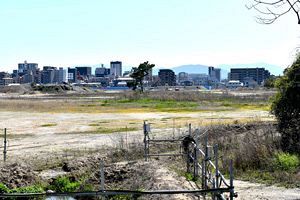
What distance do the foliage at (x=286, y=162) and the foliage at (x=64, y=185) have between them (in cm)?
711

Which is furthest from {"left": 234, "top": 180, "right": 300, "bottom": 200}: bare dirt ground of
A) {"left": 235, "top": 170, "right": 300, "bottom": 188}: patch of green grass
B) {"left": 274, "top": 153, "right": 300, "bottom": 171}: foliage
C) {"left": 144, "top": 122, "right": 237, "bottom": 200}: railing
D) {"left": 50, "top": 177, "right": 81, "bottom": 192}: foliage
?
{"left": 50, "top": 177, "right": 81, "bottom": 192}: foliage

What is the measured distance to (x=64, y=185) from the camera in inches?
713

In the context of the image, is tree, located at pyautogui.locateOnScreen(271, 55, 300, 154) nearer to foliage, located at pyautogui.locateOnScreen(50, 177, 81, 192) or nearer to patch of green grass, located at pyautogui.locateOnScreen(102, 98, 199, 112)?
foliage, located at pyautogui.locateOnScreen(50, 177, 81, 192)

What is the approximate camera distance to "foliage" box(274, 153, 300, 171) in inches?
730

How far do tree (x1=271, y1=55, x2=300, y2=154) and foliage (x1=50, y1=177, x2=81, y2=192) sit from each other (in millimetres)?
8810

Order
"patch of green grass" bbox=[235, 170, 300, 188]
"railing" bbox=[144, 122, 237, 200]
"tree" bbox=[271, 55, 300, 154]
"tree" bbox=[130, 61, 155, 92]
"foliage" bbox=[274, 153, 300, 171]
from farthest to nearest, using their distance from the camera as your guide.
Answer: "tree" bbox=[130, 61, 155, 92] → "tree" bbox=[271, 55, 300, 154] → "foliage" bbox=[274, 153, 300, 171] → "patch of green grass" bbox=[235, 170, 300, 188] → "railing" bbox=[144, 122, 237, 200]

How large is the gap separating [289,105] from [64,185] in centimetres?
1048

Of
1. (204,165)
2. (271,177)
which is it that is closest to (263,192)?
(271,177)

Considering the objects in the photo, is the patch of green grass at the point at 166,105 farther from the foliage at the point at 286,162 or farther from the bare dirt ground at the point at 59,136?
the foliage at the point at 286,162

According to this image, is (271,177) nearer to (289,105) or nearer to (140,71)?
(289,105)

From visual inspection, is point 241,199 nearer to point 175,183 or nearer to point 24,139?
point 175,183

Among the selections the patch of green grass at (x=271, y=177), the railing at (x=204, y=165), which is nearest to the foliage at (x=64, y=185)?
the railing at (x=204, y=165)

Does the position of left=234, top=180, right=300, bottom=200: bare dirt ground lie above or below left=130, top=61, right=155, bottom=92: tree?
below

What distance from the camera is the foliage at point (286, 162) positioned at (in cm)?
1855
